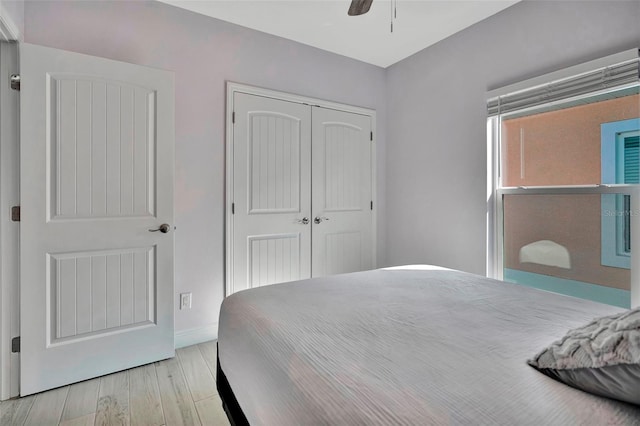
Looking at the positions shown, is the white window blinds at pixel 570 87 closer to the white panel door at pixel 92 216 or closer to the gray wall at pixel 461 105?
the gray wall at pixel 461 105

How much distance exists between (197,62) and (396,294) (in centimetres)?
231

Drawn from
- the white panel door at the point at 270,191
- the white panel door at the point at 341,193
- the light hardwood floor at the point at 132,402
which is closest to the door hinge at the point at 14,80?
the white panel door at the point at 270,191

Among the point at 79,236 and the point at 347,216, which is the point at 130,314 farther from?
the point at 347,216

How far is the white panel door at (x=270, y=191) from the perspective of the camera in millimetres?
2789

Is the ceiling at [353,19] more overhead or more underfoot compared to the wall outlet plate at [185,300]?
more overhead

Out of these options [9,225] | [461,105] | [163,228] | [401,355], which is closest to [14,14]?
[9,225]

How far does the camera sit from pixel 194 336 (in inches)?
102

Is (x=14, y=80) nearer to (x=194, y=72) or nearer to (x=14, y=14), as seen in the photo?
(x=14, y=14)

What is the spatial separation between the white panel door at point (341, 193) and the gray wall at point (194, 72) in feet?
2.09

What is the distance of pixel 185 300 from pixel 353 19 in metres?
2.62

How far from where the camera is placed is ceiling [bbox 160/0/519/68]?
2.46 m

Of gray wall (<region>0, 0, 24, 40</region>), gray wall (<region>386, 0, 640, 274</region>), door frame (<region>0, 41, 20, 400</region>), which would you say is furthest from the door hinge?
gray wall (<region>386, 0, 640, 274</region>)

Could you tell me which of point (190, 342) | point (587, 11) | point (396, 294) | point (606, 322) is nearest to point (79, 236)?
point (190, 342)

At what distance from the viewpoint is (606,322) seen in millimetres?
839
